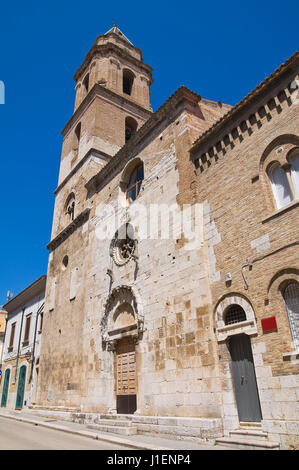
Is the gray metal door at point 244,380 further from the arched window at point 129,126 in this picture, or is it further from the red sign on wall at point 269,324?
the arched window at point 129,126

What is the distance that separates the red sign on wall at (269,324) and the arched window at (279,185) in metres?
2.76

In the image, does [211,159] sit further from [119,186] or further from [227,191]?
[119,186]

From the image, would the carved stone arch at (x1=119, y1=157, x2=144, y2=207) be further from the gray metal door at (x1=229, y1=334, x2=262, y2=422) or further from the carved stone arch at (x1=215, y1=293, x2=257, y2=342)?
the gray metal door at (x1=229, y1=334, x2=262, y2=422)

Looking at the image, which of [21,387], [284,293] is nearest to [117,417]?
[284,293]

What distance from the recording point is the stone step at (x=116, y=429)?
33.6 ft

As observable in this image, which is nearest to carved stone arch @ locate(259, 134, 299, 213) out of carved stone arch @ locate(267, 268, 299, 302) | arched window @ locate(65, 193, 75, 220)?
carved stone arch @ locate(267, 268, 299, 302)

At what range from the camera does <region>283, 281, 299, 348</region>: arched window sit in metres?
7.51

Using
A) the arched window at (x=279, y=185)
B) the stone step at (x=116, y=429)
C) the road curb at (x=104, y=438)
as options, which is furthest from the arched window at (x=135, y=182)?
the road curb at (x=104, y=438)

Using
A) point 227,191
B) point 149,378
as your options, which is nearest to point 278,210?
point 227,191

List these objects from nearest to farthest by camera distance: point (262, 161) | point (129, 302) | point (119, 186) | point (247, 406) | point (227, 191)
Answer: point (247, 406), point (262, 161), point (227, 191), point (129, 302), point (119, 186)

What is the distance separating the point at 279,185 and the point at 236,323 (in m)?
3.64

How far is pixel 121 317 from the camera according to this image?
1318 cm
